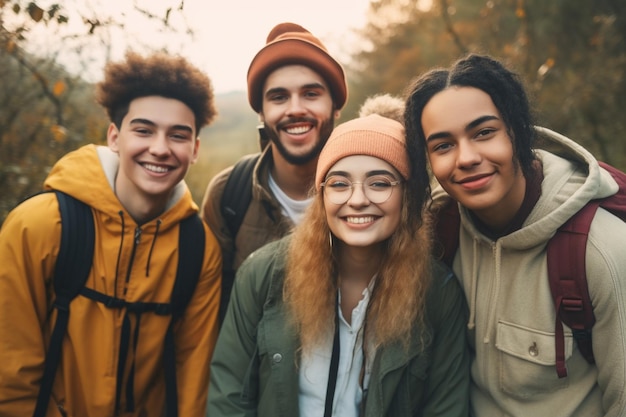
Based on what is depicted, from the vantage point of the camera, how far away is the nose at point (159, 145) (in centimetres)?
296

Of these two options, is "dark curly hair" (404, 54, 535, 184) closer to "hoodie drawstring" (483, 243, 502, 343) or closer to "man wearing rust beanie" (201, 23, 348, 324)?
"hoodie drawstring" (483, 243, 502, 343)

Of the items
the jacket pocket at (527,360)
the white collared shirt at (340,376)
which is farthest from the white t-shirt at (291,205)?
the jacket pocket at (527,360)

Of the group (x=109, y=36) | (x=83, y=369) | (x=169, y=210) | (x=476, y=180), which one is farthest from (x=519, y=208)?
(x=109, y=36)

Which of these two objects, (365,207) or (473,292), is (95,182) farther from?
(473,292)

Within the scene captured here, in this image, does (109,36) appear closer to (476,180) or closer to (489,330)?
(476,180)

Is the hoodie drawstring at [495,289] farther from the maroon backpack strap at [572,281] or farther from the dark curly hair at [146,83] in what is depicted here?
the dark curly hair at [146,83]

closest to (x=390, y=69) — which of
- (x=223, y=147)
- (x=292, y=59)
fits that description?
(x=223, y=147)

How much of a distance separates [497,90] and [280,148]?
5.29 ft

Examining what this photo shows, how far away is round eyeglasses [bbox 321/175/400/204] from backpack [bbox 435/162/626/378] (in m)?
0.79

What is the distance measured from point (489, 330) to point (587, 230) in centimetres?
68

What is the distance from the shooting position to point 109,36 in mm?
4488

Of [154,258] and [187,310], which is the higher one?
[154,258]

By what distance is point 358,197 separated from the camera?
2488 mm

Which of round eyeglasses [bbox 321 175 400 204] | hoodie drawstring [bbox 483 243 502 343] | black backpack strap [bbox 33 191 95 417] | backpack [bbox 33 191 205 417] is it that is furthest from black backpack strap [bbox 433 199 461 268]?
black backpack strap [bbox 33 191 95 417]
